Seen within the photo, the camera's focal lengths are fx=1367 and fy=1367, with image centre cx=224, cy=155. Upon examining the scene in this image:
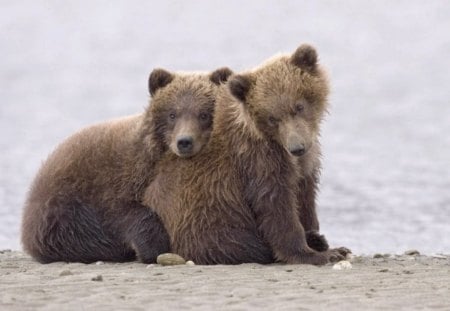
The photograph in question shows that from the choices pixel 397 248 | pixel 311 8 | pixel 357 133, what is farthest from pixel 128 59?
pixel 397 248

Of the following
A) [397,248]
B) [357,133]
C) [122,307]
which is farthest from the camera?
[357,133]

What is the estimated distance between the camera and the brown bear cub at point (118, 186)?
34.6 feet

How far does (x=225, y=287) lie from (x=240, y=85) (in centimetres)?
193

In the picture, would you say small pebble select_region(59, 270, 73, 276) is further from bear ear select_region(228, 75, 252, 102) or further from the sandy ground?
bear ear select_region(228, 75, 252, 102)

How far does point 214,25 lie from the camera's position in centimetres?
4188

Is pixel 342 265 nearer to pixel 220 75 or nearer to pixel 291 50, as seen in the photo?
pixel 220 75

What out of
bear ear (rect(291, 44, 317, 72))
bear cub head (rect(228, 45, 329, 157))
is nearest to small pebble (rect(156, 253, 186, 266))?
bear cub head (rect(228, 45, 329, 157))

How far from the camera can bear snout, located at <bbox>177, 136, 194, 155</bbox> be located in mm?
10266

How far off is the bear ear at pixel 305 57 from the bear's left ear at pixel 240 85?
39 cm

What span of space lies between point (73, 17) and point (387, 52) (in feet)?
38.5

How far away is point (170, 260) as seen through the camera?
10.3 m

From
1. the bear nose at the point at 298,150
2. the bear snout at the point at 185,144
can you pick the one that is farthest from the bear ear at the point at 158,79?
the bear nose at the point at 298,150

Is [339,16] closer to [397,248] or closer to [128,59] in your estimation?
[128,59]

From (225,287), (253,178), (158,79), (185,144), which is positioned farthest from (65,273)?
(158,79)
